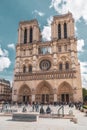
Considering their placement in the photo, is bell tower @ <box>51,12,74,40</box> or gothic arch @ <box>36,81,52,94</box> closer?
gothic arch @ <box>36,81,52,94</box>

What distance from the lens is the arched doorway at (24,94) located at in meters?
41.2

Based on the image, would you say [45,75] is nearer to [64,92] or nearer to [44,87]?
[44,87]

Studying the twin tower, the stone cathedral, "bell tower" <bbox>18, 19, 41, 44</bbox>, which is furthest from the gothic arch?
"bell tower" <bbox>18, 19, 41, 44</bbox>

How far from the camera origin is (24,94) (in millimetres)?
41438

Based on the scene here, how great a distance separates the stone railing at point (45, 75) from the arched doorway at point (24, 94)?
2530 mm

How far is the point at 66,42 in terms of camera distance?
41969mm

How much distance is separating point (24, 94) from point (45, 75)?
7.40m

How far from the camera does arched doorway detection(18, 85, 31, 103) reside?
41.2 metres

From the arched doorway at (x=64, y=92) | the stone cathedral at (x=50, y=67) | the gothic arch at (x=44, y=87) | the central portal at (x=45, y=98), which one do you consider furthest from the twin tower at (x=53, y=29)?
the central portal at (x=45, y=98)

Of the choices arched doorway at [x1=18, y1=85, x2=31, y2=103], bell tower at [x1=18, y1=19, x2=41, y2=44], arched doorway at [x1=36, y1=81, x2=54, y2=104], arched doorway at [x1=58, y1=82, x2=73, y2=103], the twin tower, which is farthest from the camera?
bell tower at [x1=18, y1=19, x2=41, y2=44]

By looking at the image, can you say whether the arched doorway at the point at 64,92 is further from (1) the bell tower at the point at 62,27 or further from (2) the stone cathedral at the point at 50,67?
(1) the bell tower at the point at 62,27

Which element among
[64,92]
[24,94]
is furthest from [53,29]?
[24,94]

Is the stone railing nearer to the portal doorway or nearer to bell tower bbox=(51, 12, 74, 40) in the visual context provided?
the portal doorway

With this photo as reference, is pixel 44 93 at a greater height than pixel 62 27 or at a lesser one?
lesser
